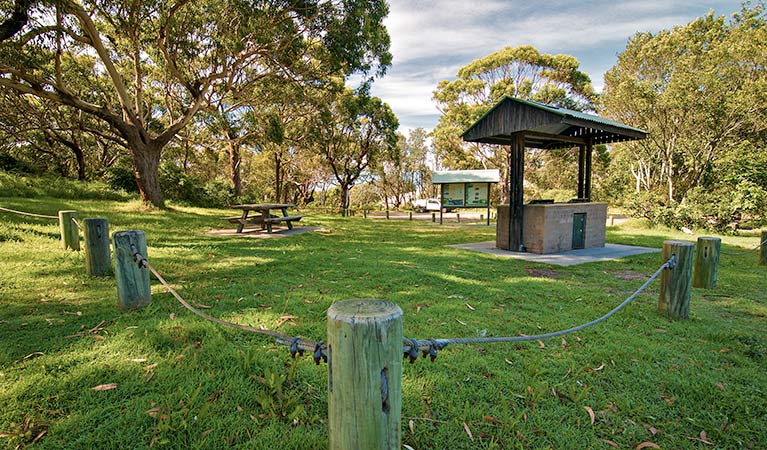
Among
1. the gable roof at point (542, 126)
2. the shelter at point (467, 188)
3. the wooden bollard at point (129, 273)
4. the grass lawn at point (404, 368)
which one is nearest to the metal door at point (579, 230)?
the gable roof at point (542, 126)

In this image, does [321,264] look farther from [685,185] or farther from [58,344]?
[685,185]

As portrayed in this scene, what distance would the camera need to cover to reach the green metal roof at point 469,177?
1641 cm

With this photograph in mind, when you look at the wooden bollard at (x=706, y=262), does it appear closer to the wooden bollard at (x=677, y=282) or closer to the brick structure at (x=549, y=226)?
the wooden bollard at (x=677, y=282)

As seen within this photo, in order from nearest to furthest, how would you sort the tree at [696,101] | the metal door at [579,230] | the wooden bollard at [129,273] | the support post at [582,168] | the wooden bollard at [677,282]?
the wooden bollard at [129,273], the wooden bollard at [677,282], the metal door at [579,230], the support post at [582,168], the tree at [696,101]

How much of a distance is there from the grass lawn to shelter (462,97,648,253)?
138 inches

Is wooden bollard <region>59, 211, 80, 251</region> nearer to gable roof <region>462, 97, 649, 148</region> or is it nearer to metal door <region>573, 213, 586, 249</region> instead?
gable roof <region>462, 97, 649, 148</region>

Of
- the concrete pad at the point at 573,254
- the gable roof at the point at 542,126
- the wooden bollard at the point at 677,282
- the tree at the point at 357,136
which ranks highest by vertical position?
the tree at the point at 357,136

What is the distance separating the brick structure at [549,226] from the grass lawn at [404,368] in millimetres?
3344

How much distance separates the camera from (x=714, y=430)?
7.38 feet

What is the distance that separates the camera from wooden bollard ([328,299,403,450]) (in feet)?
4.12

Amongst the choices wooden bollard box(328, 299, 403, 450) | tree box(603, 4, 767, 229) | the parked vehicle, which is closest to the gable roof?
tree box(603, 4, 767, 229)

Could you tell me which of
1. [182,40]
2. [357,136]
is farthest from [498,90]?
[182,40]

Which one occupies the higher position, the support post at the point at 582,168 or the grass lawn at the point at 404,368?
the support post at the point at 582,168

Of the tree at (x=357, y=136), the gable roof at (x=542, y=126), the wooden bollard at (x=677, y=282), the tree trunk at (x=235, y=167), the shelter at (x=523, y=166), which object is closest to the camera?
the wooden bollard at (x=677, y=282)
